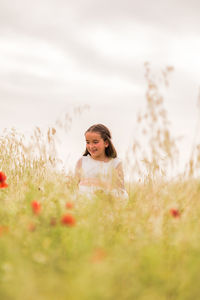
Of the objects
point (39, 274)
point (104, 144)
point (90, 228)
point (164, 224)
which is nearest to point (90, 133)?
point (104, 144)

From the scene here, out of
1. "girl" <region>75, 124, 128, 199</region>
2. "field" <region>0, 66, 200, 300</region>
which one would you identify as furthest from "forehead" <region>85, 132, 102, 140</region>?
"field" <region>0, 66, 200, 300</region>

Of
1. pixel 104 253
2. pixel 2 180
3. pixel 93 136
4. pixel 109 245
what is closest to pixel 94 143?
pixel 93 136

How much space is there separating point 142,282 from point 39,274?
43 centimetres

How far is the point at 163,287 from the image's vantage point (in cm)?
142

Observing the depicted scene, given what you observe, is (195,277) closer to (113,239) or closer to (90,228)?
(90,228)

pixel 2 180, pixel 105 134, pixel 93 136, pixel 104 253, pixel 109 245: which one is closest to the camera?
pixel 104 253

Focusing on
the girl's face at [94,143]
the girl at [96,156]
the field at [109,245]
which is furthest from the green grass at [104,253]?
the girl's face at [94,143]

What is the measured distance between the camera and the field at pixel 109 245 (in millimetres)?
1199

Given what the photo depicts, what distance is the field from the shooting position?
1.20 m

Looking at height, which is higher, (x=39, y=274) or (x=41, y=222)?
(x=41, y=222)

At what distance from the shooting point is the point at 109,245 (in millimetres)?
1883

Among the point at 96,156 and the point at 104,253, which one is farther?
the point at 96,156

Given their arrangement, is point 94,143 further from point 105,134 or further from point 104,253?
point 104,253

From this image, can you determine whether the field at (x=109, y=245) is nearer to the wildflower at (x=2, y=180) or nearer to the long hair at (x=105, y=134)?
the wildflower at (x=2, y=180)
